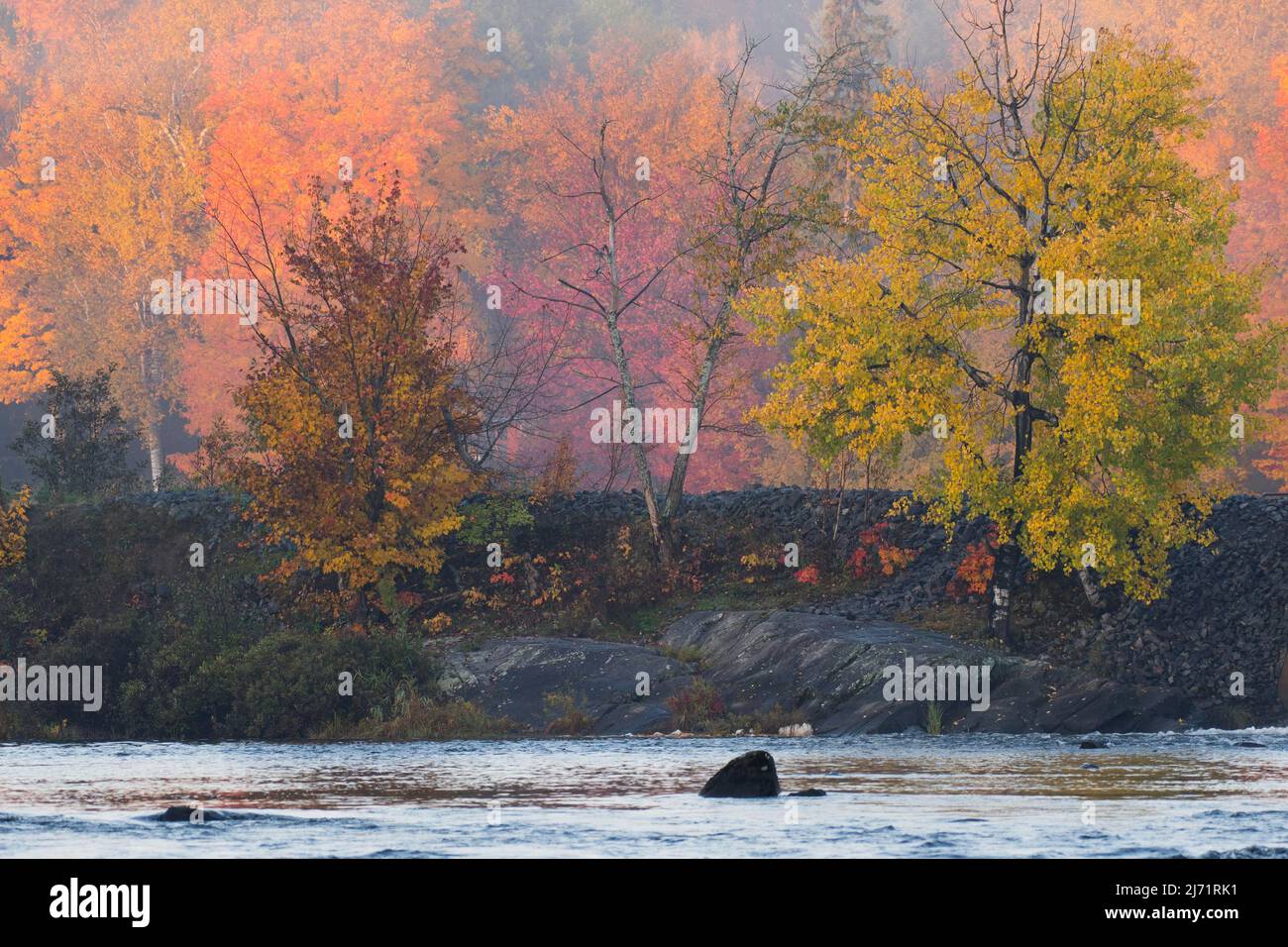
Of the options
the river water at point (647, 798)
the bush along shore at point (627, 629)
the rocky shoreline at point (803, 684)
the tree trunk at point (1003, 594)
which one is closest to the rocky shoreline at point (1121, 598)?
the bush along shore at point (627, 629)

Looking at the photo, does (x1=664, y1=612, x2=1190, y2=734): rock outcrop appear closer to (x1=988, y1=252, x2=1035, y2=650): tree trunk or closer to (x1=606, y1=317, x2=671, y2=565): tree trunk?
(x1=988, y1=252, x2=1035, y2=650): tree trunk

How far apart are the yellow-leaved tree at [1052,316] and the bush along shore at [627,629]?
1.27 meters

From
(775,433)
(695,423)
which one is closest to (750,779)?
(695,423)

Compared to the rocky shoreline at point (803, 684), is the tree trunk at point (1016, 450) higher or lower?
higher

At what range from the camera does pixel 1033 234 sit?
32219mm

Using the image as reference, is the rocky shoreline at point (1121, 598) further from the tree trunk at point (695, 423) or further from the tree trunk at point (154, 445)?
the tree trunk at point (154, 445)

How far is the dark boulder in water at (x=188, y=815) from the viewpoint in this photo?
19000 millimetres

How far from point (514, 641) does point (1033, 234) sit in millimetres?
11694

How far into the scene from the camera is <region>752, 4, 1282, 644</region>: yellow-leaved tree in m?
30.5

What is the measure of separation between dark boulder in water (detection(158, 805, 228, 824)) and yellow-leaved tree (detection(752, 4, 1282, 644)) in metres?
15.7

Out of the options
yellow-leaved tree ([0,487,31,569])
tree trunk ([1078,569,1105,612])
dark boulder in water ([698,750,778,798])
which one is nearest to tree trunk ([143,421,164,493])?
yellow-leaved tree ([0,487,31,569])

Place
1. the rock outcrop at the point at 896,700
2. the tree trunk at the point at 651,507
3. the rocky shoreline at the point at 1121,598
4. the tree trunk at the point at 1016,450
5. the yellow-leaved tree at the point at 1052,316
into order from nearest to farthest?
the rock outcrop at the point at 896,700 < the yellow-leaved tree at the point at 1052,316 < the rocky shoreline at the point at 1121,598 < the tree trunk at the point at 1016,450 < the tree trunk at the point at 651,507
